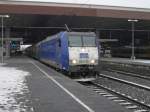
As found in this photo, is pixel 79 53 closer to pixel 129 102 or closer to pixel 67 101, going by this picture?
pixel 129 102

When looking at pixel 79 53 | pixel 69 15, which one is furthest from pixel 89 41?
pixel 69 15

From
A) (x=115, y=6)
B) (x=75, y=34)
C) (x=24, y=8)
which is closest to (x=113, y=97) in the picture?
(x=75, y=34)

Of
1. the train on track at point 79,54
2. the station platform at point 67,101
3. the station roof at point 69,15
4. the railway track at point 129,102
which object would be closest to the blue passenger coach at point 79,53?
the train on track at point 79,54

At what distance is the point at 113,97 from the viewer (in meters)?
17.5

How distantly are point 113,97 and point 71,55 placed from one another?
7.25 meters

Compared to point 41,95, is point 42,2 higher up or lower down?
higher up

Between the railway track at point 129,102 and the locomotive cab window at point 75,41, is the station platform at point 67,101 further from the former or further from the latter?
the locomotive cab window at point 75,41

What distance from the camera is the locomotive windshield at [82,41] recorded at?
82.3 feet

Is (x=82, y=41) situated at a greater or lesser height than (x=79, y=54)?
greater

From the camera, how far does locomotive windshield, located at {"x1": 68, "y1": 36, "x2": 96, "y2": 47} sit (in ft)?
82.3

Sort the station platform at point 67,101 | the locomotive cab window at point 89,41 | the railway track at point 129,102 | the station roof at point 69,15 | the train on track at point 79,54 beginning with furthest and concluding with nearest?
the station roof at point 69,15
the locomotive cab window at point 89,41
the train on track at point 79,54
the railway track at point 129,102
the station platform at point 67,101

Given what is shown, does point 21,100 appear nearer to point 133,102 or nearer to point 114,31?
point 133,102

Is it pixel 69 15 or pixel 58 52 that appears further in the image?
pixel 69 15

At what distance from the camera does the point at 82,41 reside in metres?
25.3
